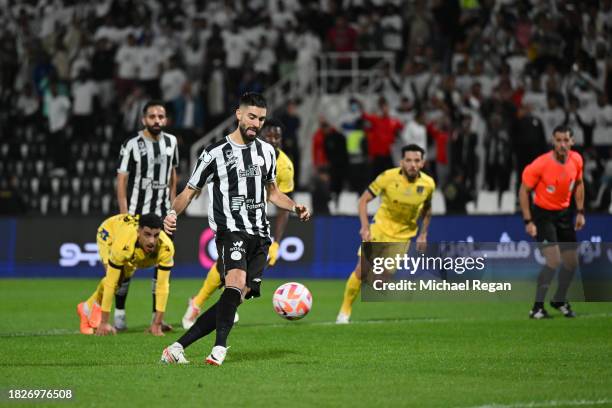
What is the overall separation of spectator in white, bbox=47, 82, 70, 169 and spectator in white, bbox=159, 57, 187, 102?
255 centimetres

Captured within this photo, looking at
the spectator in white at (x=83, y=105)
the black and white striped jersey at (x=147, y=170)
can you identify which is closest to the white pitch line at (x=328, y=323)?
the black and white striped jersey at (x=147, y=170)

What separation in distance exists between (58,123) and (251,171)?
18.1 metres

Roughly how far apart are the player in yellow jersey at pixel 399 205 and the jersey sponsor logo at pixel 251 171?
13.0 feet

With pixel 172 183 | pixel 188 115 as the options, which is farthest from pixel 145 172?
pixel 188 115

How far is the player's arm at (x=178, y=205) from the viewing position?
393 inches

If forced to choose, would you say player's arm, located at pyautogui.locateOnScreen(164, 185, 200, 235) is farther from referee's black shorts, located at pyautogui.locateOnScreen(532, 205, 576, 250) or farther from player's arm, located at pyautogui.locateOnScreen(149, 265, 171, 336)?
referee's black shorts, located at pyautogui.locateOnScreen(532, 205, 576, 250)

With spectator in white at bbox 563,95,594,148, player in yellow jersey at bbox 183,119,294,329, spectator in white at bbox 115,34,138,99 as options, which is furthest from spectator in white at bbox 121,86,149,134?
player in yellow jersey at bbox 183,119,294,329

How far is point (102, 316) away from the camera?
512 inches

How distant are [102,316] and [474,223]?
9.66m

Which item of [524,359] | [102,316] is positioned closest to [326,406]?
[524,359]

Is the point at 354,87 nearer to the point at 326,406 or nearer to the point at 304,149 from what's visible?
the point at 304,149

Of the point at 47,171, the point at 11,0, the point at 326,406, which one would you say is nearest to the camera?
the point at 326,406

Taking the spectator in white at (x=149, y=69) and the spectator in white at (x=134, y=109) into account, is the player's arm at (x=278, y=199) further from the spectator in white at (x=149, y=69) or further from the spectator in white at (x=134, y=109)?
the spectator in white at (x=149, y=69)

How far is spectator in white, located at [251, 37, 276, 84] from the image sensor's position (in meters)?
26.7
